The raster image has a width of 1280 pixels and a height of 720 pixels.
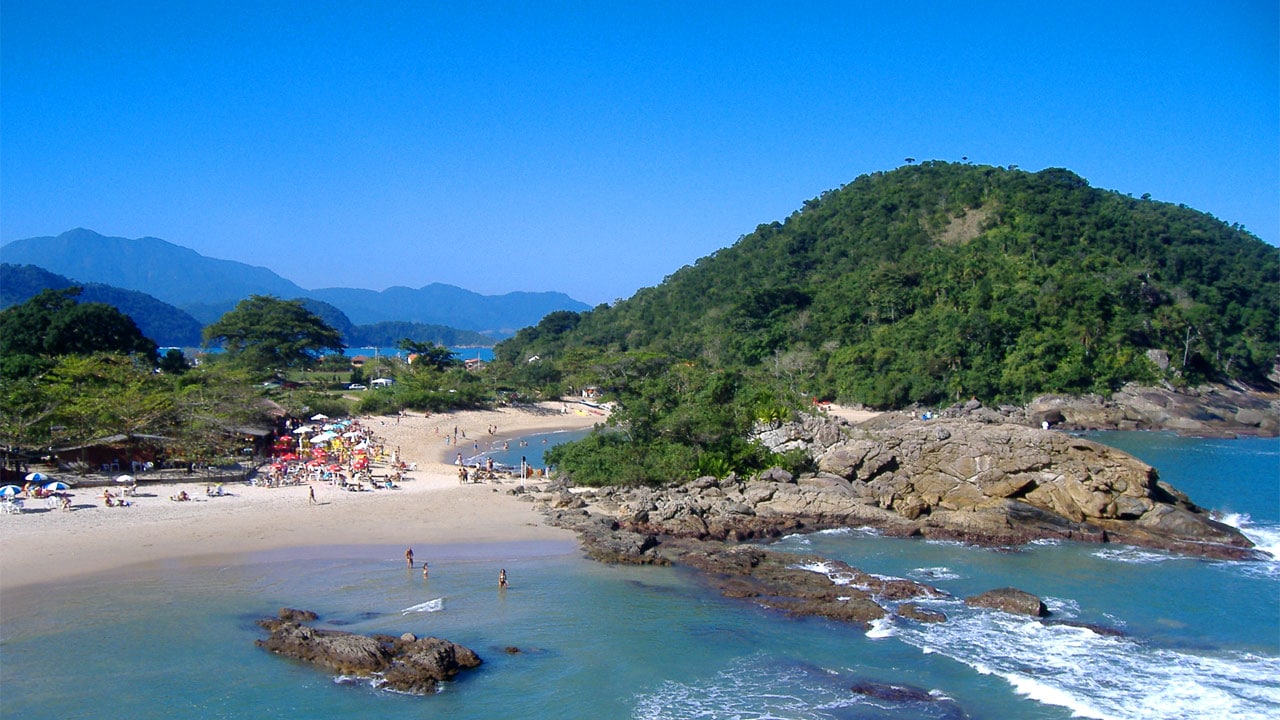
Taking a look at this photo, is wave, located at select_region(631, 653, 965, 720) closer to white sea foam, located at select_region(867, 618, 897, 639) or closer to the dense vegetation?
white sea foam, located at select_region(867, 618, 897, 639)

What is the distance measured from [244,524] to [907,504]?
1920 cm

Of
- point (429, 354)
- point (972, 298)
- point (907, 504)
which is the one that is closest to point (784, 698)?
point (907, 504)

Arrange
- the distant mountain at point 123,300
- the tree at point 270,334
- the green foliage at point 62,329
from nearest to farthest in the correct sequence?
the green foliage at point 62,329 → the tree at point 270,334 → the distant mountain at point 123,300

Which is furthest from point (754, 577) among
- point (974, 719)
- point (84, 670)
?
point (84, 670)

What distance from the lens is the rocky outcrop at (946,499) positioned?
2442 centimetres

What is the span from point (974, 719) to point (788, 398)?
21.4m

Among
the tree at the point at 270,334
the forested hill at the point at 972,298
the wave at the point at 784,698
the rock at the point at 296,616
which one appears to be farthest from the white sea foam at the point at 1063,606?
the tree at the point at 270,334

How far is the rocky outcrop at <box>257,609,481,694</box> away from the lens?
14523 millimetres

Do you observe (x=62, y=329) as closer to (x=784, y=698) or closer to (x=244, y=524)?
(x=244, y=524)

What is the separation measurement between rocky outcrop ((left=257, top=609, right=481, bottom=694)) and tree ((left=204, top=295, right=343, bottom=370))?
4465 centimetres

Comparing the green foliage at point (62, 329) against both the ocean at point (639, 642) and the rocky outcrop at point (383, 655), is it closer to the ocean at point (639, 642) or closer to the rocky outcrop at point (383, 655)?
the ocean at point (639, 642)

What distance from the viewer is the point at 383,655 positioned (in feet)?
49.3

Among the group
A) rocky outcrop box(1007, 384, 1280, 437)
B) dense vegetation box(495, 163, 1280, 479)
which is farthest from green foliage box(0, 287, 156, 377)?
rocky outcrop box(1007, 384, 1280, 437)

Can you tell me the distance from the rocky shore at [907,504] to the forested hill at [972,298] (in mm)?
26625
